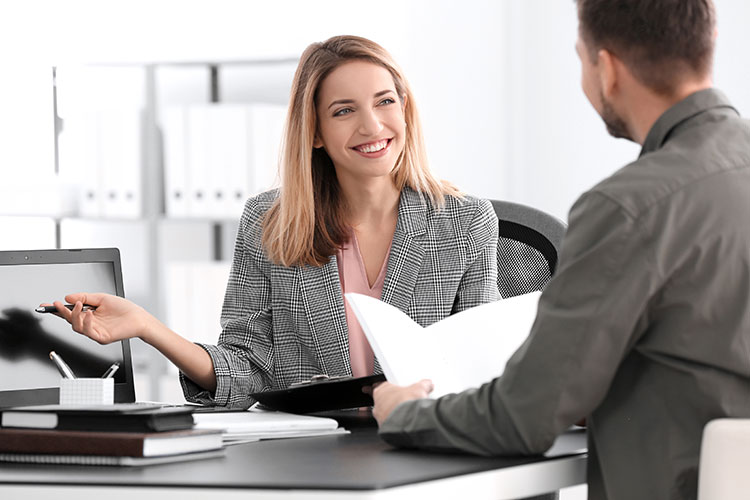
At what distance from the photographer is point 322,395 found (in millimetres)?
1616

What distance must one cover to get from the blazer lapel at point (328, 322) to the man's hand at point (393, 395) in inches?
24.2

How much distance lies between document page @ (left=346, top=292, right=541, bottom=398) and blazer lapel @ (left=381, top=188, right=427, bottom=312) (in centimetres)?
46

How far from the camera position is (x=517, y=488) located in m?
1.20

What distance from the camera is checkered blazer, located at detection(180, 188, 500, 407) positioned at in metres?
2.04

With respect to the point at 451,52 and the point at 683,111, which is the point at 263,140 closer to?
the point at 451,52

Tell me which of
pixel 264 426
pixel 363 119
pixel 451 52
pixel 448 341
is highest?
pixel 451 52

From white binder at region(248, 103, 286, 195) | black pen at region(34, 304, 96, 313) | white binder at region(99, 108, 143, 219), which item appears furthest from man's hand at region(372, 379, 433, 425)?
white binder at region(99, 108, 143, 219)

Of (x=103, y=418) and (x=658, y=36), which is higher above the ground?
(x=658, y=36)

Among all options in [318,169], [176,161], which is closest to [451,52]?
[176,161]

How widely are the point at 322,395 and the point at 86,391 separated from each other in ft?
1.20

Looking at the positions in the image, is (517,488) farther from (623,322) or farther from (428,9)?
(428,9)

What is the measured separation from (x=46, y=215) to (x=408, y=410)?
109 inches

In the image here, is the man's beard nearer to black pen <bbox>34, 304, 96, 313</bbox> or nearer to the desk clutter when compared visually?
the desk clutter

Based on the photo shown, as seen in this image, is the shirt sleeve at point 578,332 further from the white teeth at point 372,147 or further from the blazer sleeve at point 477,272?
the white teeth at point 372,147
